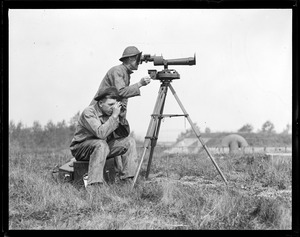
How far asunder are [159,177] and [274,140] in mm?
11040

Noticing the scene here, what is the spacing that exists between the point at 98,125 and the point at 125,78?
40.7 inches

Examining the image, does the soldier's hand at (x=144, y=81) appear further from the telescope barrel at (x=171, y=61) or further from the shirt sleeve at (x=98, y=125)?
the shirt sleeve at (x=98, y=125)

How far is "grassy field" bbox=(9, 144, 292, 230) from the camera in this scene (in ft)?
18.0

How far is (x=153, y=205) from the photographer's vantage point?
240 inches

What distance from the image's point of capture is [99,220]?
18.3 feet

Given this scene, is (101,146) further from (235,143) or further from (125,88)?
(235,143)

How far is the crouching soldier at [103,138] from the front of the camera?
22.0ft

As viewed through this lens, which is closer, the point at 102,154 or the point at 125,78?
the point at 102,154

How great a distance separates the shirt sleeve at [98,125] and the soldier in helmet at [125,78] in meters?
0.31

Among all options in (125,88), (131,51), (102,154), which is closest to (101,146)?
(102,154)
